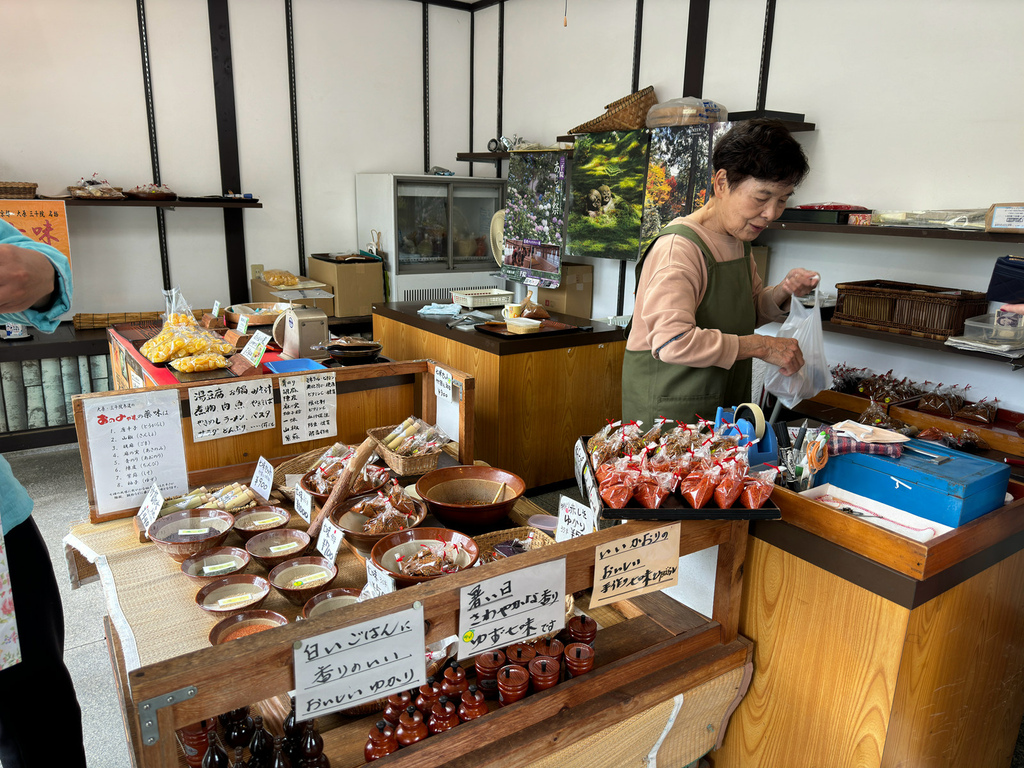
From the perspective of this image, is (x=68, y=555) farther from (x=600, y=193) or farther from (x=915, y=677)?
(x=600, y=193)

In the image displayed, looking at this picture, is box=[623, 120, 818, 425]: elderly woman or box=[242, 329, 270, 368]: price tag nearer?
box=[623, 120, 818, 425]: elderly woman

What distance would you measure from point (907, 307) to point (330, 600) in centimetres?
260

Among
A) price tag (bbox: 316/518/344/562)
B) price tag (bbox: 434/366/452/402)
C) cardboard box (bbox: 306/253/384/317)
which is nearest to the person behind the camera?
price tag (bbox: 316/518/344/562)

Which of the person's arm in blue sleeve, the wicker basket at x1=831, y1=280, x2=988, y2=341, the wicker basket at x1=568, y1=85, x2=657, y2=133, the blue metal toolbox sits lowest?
the blue metal toolbox

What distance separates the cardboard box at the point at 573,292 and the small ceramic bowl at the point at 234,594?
11.8ft

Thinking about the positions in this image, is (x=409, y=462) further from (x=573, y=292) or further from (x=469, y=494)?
(x=573, y=292)

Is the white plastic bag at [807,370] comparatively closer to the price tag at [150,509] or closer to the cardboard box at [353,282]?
the price tag at [150,509]

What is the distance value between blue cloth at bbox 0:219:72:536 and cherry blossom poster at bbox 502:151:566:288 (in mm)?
3633

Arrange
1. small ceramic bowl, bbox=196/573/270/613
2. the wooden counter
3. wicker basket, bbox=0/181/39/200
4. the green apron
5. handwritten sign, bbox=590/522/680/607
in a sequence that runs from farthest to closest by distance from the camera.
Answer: wicker basket, bbox=0/181/39/200 < the wooden counter < the green apron < small ceramic bowl, bbox=196/573/270/613 < handwritten sign, bbox=590/522/680/607

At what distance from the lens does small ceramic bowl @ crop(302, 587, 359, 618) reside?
134 cm

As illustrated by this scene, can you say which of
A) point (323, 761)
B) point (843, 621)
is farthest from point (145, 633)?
point (843, 621)

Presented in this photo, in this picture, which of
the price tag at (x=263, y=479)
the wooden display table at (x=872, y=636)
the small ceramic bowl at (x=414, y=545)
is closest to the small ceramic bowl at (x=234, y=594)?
the small ceramic bowl at (x=414, y=545)

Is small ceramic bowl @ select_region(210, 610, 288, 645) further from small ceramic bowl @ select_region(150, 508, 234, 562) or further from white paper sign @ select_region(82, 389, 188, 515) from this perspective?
white paper sign @ select_region(82, 389, 188, 515)

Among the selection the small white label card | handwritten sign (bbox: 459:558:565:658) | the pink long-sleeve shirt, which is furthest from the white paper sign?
the pink long-sleeve shirt
